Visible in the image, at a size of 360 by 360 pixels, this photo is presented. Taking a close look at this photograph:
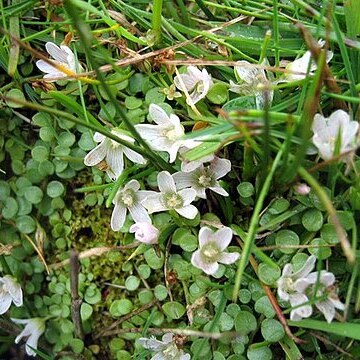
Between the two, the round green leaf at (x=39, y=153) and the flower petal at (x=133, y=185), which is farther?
the round green leaf at (x=39, y=153)

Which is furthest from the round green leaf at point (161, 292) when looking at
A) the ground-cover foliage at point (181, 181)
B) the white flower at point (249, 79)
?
the white flower at point (249, 79)

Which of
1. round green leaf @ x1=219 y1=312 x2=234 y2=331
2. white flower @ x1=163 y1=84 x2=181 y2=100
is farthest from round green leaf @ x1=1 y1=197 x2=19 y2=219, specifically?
round green leaf @ x1=219 y1=312 x2=234 y2=331

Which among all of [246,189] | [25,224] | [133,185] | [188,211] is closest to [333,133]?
[246,189]

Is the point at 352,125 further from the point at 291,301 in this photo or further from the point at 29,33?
the point at 29,33

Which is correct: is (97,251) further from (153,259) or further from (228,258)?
(228,258)

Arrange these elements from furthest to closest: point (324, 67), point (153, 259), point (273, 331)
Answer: point (153, 259) → point (273, 331) → point (324, 67)

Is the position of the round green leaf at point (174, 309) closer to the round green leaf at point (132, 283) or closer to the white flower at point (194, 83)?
the round green leaf at point (132, 283)

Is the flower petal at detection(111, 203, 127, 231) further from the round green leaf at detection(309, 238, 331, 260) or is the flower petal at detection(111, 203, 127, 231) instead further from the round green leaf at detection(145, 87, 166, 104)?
the round green leaf at detection(309, 238, 331, 260)
